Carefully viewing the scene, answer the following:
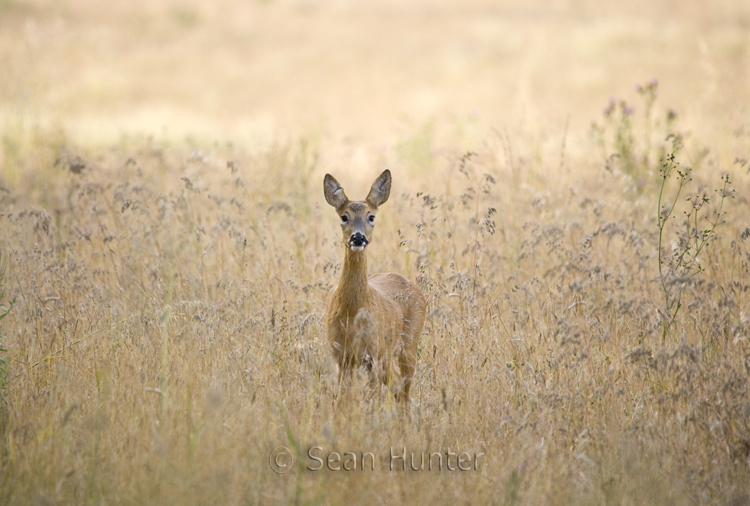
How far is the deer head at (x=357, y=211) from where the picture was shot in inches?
172

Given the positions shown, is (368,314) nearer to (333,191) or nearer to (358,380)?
(358,380)

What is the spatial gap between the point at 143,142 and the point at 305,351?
9324 mm

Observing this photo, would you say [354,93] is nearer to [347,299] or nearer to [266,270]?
[266,270]

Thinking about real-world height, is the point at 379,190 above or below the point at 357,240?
above

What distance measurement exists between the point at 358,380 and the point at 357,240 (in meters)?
0.89

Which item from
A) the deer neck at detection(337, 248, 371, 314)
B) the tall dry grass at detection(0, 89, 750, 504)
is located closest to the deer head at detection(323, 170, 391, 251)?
the deer neck at detection(337, 248, 371, 314)

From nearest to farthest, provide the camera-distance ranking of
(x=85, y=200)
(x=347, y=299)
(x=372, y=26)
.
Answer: (x=347, y=299)
(x=85, y=200)
(x=372, y=26)

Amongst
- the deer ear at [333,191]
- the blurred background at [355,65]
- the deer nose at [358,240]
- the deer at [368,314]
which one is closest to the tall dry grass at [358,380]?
the deer at [368,314]

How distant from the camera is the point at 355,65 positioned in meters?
25.0

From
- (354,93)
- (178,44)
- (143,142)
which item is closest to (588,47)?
(354,93)

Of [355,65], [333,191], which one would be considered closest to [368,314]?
[333,191]

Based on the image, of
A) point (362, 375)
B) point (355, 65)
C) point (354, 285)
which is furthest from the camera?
point (355, 65)

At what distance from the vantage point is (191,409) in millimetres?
3619

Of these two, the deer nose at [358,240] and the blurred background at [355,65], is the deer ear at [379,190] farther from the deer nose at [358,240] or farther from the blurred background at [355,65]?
the blurred background at [355,65]
